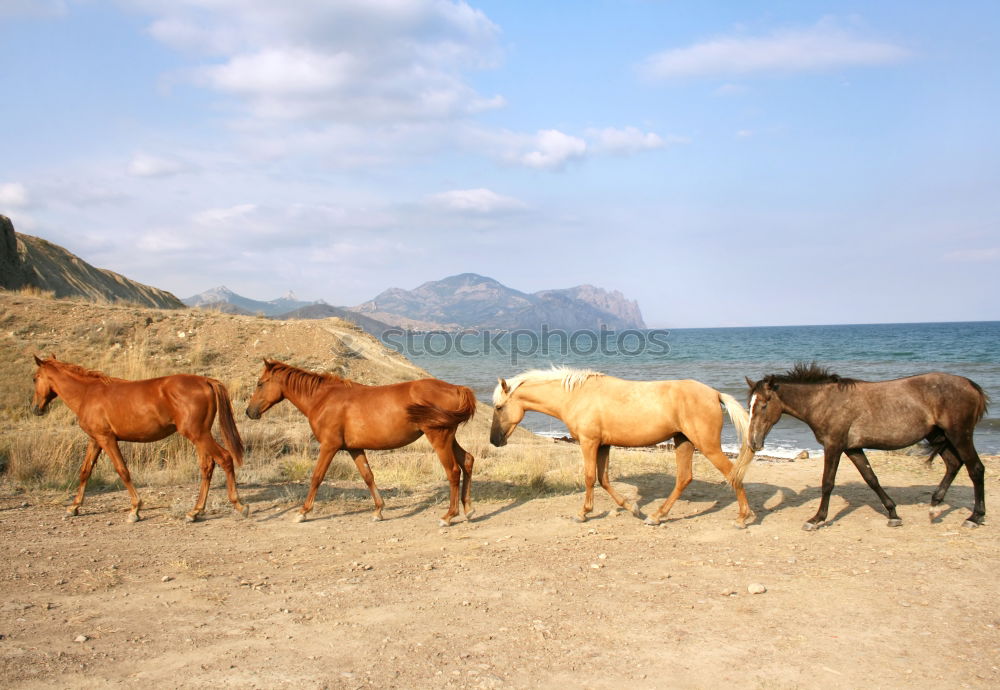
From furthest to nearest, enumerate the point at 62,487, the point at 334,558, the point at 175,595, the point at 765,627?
the point at 62,487 → the point at 334,558 → the point at 175,595 → the point at 765,627

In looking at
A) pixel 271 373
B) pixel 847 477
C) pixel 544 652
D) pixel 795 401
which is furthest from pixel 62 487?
pixel 847 477

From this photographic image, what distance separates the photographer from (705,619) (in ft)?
16.1

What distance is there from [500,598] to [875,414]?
182 inches

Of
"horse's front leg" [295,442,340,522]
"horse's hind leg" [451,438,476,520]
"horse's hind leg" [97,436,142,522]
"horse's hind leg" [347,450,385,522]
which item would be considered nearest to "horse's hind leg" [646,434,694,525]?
"horse's hind leg" [451,438,476,520]

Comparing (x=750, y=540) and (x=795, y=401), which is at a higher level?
(x=795, y=401)

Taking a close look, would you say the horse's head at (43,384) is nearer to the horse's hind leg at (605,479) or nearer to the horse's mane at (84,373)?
the horse's mane at (84,373)

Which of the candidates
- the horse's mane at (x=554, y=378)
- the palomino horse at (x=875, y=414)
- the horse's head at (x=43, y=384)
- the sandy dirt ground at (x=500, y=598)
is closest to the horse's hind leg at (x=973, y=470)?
the palomino horse at (x=875, y=414)

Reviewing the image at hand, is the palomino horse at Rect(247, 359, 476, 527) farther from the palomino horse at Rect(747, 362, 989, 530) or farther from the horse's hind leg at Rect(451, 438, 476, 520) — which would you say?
the palomino horse at Rect(747, 362, 989, 530)

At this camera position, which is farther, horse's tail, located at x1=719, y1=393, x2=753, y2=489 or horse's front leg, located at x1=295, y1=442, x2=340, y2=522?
horse's front leg, located at x1=295, y1=442, x2=340, y2=522

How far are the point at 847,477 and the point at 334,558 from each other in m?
7.73

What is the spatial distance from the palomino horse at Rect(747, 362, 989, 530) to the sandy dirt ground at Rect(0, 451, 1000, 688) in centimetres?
62

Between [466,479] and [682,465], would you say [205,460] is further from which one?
[682,465]

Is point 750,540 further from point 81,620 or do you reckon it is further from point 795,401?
Answer: point 81,620

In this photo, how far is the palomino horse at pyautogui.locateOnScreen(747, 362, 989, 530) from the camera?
7.09m
